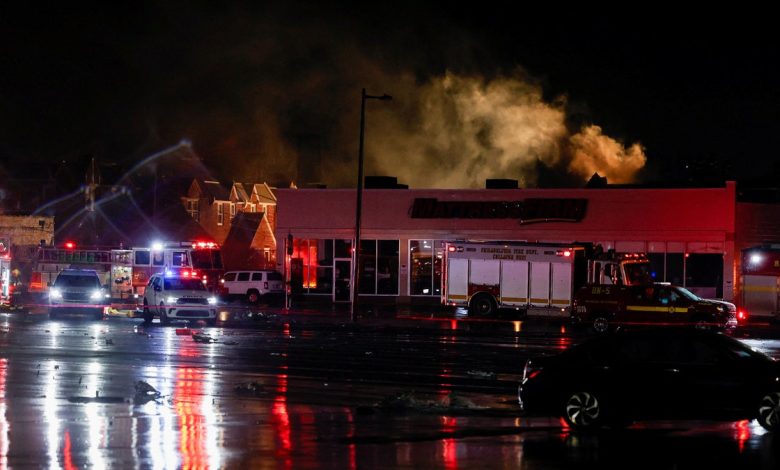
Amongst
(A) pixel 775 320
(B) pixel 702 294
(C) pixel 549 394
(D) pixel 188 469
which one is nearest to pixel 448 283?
(A) pixel 775 320

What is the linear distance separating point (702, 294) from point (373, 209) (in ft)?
51.9

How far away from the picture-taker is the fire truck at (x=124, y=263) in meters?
49.2

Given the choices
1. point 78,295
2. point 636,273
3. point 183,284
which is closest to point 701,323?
point 636,273

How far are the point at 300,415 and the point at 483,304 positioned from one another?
2751cm

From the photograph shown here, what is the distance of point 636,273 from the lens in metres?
40.9

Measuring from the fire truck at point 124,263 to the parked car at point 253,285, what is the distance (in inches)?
122

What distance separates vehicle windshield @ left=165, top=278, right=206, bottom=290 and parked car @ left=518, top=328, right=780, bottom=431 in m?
23.0

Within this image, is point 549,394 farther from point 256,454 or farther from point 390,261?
point 390,261

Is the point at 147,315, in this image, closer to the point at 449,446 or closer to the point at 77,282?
the point at 77,282

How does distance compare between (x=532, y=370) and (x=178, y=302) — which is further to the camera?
(x=178, y=302)

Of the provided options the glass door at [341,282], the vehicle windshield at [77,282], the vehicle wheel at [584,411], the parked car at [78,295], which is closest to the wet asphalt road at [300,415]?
the vehicle wheel at [584,411]

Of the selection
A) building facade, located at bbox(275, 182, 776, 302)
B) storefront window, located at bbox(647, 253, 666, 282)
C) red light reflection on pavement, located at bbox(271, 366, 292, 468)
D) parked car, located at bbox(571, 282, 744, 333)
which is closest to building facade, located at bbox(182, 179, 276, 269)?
building facade, located at bbox(275, 182, 776, 302)

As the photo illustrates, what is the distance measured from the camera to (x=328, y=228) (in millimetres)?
56156

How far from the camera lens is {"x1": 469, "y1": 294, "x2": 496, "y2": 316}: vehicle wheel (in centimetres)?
4225
